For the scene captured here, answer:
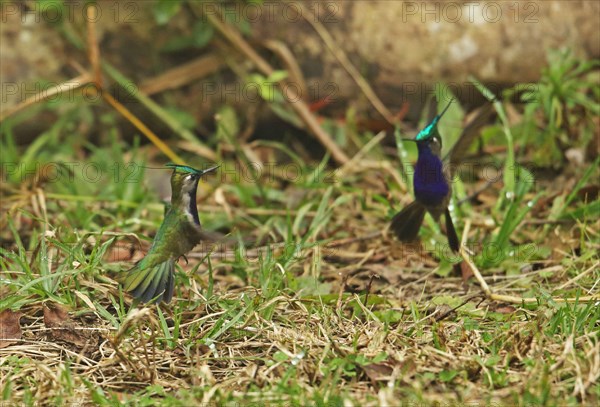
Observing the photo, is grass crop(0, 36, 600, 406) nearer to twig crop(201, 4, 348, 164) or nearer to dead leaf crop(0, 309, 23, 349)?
dead leaf crop(0, 309, 23, 349)

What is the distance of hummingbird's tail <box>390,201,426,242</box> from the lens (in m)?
3.63

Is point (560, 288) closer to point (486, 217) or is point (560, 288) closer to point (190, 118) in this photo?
point (486, 217)

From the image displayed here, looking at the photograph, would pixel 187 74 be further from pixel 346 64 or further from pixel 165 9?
→ pixel 346 64

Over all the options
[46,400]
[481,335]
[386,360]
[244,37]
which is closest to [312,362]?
[386,360]

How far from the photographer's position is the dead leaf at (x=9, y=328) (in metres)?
3.09

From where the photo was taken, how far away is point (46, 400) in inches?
104

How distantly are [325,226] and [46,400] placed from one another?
2.08 m

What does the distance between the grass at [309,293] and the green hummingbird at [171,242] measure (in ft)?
0.33

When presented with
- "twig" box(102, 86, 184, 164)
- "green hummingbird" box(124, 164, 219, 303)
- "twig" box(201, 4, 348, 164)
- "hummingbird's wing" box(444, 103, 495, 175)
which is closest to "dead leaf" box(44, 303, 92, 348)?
"green hummingbird" box(124, 164, 219, 303)

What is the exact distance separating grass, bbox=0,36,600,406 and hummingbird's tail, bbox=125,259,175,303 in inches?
3.2

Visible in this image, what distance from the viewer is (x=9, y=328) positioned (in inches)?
124

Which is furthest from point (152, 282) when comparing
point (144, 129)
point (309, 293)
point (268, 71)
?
point (268, 71)

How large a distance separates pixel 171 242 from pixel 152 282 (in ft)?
0.56

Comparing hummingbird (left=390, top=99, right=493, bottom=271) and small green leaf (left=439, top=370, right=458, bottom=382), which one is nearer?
small green leaf (left=439, top=370, right=458, bottom=382)
